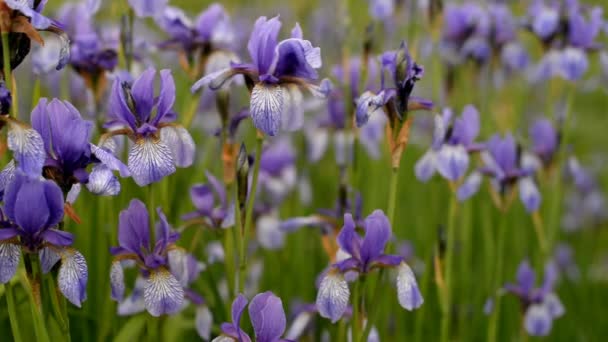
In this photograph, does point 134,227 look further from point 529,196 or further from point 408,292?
point 529,196

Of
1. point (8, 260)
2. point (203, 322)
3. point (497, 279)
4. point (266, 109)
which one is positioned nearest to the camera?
point (8, 260)

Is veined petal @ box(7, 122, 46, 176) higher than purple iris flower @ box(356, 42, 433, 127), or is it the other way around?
purple iris flower @ box(356, 42, 433, 127)

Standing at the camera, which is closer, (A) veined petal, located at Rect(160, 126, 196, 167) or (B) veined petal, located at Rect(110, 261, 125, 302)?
(B) veined petal, located at Rect(110, 261, 125, 302)

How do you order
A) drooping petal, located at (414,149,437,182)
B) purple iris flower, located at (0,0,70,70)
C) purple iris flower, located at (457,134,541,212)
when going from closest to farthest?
1. purple iris flower, located at (0,0,70,70)
2. drooping petal, located at (414,149,437,182)
3. purple iris flower, located at (457,134,541,212)

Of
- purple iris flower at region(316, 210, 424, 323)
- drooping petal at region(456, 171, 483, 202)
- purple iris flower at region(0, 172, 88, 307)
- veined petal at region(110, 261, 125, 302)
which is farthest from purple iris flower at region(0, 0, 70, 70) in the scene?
drooping petal at region(456, 171, 483, 202)

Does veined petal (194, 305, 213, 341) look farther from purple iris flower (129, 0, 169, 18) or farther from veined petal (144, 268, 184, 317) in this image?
purple iris flower (129, 0, 169, 18)

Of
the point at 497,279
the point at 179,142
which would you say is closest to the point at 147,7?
the point at 179,142
